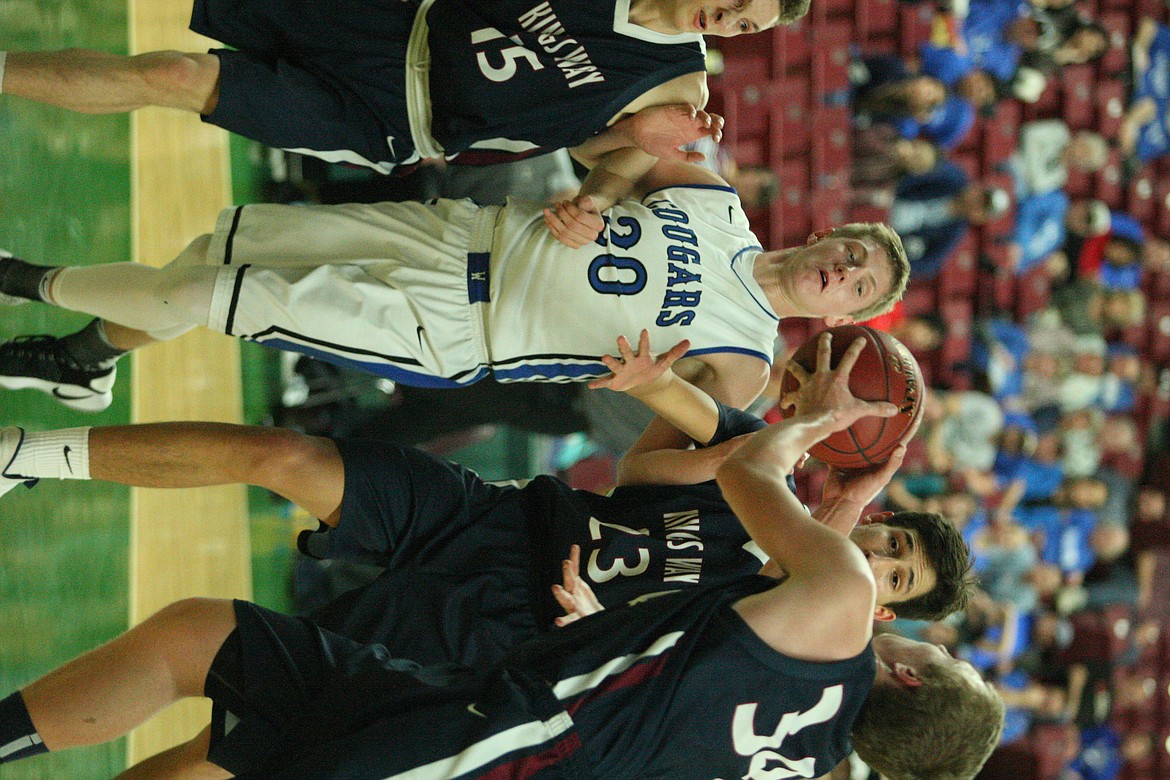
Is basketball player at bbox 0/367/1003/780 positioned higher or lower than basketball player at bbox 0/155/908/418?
lower

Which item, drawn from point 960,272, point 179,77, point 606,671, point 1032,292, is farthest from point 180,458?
point 1032,292

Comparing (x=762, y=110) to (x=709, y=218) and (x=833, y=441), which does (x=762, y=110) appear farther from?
(x=833, y=441)

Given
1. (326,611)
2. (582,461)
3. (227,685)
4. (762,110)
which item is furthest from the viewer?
(762,110)

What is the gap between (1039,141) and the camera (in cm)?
763

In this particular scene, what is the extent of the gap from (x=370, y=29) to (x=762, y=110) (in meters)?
4.17

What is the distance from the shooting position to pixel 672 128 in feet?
9.06

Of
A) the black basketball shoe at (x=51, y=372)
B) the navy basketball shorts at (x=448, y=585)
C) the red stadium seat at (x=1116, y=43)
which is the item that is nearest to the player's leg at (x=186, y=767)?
the navy basketball shorts at (x=448, y=585)

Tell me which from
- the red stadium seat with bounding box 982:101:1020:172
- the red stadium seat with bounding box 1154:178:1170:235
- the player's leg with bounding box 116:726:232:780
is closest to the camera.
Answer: the player's leg with bounding box 116:726:232:780

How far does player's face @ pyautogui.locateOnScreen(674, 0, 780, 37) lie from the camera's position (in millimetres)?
2629

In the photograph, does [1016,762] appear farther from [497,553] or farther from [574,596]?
[574,596]

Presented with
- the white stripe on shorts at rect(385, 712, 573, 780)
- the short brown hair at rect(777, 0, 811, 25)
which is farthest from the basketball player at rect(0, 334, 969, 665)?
the short brown hair at rect(777, 0, 811, 25)

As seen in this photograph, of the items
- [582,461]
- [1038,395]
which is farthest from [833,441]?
[1038,395]

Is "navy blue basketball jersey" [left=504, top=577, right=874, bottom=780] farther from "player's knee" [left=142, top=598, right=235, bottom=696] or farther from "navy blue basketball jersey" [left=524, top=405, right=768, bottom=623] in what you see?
"player's knee" [left=142, top=598, right=235, bottom=696]

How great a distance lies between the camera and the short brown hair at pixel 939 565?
2.63 m
